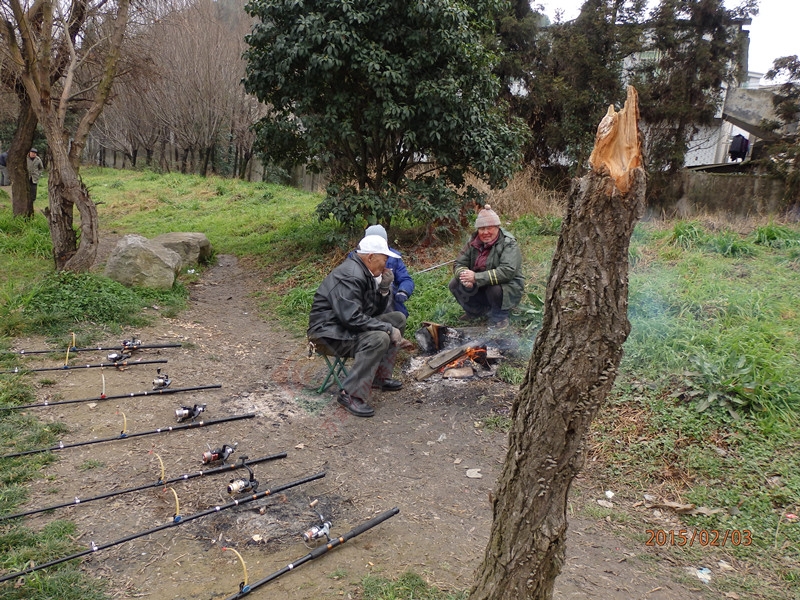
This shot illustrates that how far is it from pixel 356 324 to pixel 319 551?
2.12m

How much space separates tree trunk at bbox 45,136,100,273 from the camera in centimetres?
768

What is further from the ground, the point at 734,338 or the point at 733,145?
the point at 733,145


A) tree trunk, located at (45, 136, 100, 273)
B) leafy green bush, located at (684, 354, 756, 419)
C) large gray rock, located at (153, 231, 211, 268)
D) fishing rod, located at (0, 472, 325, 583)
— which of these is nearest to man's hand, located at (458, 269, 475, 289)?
leafy green bush, located at (684, 354, 756, 419)

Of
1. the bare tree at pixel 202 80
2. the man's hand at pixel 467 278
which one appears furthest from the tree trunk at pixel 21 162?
the man's hand at pixel 467 278

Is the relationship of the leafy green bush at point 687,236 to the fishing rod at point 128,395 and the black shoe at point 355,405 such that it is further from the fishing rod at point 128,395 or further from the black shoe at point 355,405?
the fishing rod at point 128,395

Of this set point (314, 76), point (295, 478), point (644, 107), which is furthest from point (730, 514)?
point (644, 107)

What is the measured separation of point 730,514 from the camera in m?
3.46

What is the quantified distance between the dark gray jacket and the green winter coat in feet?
4.82

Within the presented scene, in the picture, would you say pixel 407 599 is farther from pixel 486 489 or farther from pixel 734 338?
pixel 734 338

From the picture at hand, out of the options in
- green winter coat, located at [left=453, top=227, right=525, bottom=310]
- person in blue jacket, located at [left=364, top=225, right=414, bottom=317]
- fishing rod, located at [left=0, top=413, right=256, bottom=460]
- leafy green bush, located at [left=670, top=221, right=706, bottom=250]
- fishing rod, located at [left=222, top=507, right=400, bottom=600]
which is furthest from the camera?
leafy green bush, located at [left=670, top=221, right=706, bottom=250]

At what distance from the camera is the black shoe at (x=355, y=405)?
484cm

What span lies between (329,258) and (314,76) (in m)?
2.82

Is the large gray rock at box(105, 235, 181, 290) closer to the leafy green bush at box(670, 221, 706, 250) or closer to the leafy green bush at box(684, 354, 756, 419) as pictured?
the leafy green bush at box(684, 354, 756, 419)

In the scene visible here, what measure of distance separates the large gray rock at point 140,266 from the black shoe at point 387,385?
4087mm
